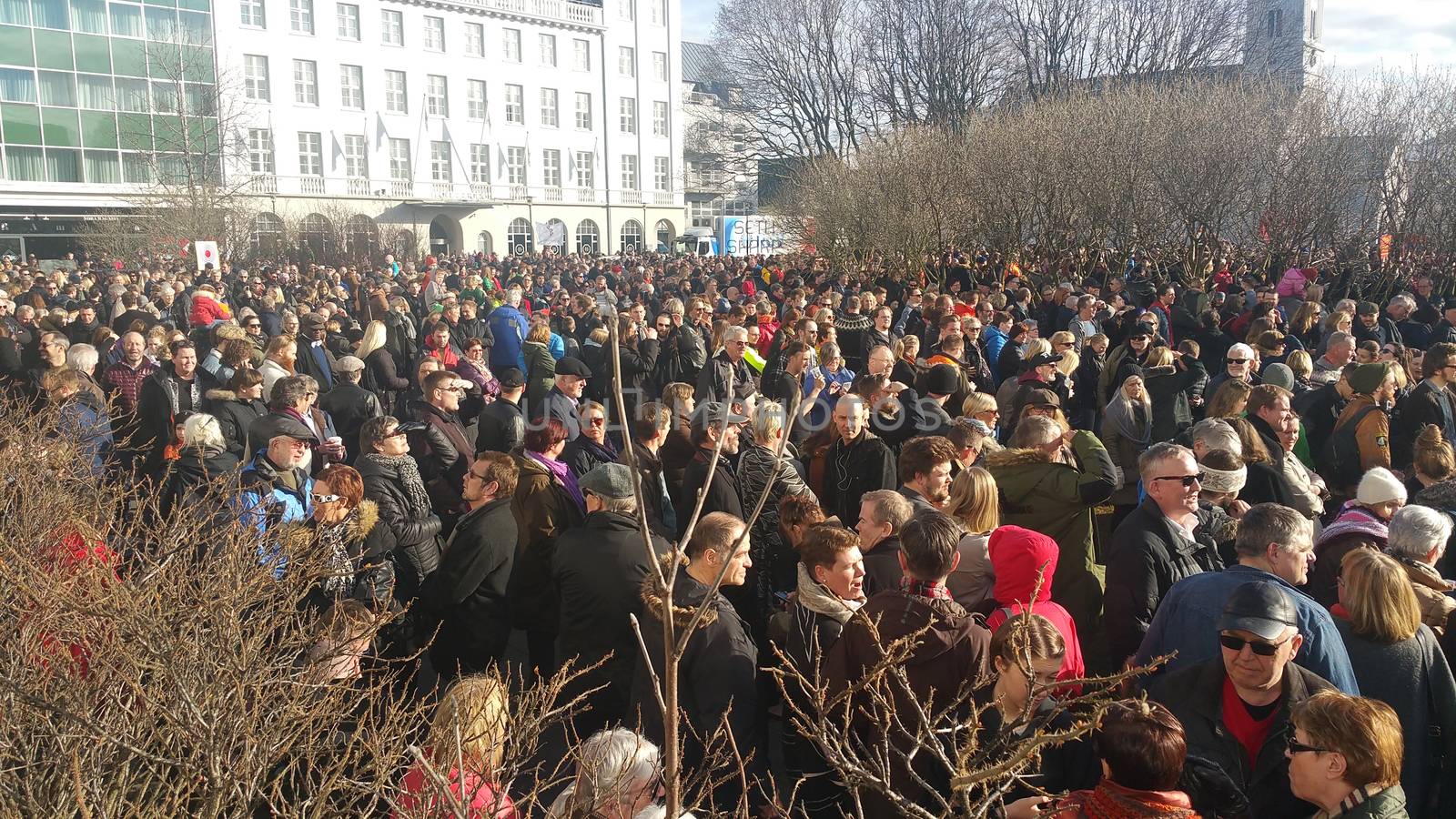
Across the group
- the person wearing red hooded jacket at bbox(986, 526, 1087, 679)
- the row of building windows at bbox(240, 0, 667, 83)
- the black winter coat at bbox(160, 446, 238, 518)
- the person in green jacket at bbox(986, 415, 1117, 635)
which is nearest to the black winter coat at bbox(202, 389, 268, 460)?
the black winter coat at bbox(160, 446, 238, 518)

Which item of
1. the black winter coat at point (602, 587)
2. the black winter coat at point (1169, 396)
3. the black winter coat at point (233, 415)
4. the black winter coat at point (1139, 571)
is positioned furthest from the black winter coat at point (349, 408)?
the black winter coat at point (1169, 396)

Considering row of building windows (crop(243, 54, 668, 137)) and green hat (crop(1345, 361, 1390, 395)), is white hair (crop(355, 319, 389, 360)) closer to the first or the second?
green hat (crop(1345, 361, 1390, 395))

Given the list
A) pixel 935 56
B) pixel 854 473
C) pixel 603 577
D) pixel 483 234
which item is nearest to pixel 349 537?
pixel 603 577

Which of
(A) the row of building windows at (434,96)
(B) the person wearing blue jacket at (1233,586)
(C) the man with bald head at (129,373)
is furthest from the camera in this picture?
(A) the row of building windows at (434,96)

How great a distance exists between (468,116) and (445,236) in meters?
6.41

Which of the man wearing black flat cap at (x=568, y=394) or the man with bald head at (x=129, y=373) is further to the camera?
the man with bald head at (x=129, y=373)

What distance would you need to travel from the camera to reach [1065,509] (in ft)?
16.2

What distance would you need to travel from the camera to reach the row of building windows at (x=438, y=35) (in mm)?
49625

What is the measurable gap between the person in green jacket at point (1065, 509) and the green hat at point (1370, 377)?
257 cm

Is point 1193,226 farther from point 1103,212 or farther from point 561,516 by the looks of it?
point 561,516

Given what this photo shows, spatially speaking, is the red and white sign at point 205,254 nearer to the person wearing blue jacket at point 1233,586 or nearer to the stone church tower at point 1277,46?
the person wearing blue jacket at point 1233,586

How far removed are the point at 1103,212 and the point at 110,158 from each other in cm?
4150

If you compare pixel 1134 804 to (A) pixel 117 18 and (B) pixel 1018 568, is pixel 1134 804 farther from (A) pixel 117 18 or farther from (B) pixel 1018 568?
(A) pixel 117 18

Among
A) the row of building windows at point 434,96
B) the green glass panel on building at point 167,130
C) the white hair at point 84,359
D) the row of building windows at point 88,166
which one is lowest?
the white hair at point 84,359
